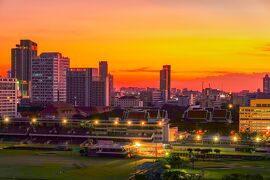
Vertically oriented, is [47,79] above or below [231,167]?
above

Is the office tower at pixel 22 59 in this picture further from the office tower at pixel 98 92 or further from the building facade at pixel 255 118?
the building facade at pixel 255 118

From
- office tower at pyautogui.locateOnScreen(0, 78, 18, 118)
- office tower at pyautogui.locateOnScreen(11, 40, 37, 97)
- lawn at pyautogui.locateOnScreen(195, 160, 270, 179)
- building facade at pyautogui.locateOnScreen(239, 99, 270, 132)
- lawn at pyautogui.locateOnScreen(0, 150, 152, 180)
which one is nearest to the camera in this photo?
lawn at pyautogui.locateOnScreen(0, 150, 152, 180)

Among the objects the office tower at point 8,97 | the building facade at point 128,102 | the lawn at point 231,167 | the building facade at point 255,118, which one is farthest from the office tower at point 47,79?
the lawn at point 231,167

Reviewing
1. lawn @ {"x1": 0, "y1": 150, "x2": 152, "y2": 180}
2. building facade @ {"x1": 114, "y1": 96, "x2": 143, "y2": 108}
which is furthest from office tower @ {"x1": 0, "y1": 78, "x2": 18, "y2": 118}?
building facade @ {"x1": 114, "y1": 96, "x2": 143, "y2": 108}

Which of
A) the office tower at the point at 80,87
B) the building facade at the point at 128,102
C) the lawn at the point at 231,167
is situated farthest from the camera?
the building facade at the point at 128,102

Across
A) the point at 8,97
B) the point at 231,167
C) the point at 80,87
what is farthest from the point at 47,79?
the point at 231,167

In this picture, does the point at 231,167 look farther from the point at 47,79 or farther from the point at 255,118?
the point at 47,79

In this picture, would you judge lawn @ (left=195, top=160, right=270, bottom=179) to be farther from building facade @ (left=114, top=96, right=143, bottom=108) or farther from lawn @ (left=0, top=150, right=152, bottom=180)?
building facade @ (left=114, top=96, right=143, bottom=108)
